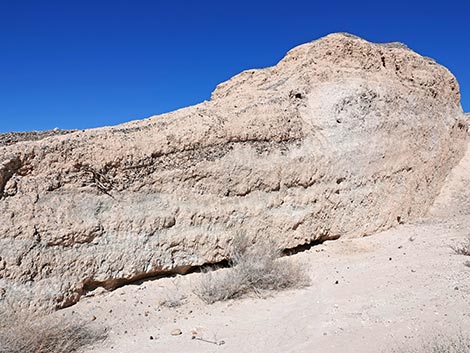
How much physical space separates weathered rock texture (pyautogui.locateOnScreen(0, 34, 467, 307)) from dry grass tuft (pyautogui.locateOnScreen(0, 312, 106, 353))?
46 centimetres

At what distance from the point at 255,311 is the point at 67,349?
184 cm

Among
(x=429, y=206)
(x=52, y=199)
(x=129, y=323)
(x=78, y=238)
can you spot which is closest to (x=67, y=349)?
(x=129, y=323)

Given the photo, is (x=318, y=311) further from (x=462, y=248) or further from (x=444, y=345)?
(x=462, y=248)

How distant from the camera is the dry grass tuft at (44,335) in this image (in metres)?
3.82

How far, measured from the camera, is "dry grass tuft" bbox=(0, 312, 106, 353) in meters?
3.82

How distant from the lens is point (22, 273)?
180 inches

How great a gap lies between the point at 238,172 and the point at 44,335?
120 inches

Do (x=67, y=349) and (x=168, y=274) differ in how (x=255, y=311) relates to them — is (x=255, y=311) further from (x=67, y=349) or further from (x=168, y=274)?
(x=67, y=349)

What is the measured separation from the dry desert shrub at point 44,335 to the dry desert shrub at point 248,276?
128 centimetres

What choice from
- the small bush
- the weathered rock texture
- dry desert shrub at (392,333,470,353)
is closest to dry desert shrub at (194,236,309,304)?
the weathered rock texture

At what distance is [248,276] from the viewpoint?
5.38 metres

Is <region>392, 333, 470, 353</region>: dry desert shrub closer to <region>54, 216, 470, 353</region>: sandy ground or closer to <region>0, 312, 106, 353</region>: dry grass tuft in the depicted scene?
<region>54, 216, 470, 353</region>: sandy ground

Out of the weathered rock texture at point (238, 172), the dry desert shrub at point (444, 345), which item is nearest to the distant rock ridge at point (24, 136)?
the weathered rock texture at point (238, 172)

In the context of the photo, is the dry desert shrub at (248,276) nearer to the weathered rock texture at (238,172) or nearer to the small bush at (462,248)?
the weathered rock texture at (238,172)
